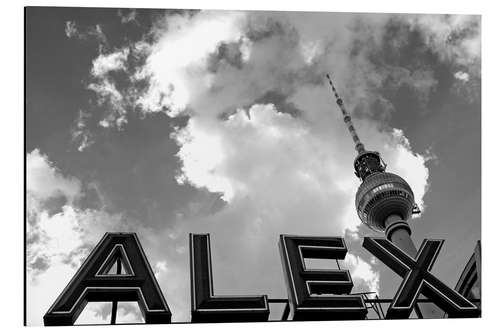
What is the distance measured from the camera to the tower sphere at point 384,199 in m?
60.8

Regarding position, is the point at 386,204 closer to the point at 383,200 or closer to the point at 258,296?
the point at 383,200

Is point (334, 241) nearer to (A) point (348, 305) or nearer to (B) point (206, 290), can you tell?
(A) point (348, 305)

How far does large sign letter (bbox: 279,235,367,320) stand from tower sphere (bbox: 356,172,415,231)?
148ft

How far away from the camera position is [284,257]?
1683 centimetres

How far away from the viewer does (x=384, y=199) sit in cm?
6084

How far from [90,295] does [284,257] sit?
5.89m

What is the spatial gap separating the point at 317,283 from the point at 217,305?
3115 mm

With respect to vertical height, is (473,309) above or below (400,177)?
below

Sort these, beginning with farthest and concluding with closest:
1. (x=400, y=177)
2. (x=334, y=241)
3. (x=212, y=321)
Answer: (x=400, y=177)
(x=334, y=241)
(x=212, y=321)

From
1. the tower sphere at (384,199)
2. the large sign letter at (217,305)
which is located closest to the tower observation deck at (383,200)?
the tower sphere at (384,199)

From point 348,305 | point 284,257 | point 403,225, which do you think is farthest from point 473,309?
point 403,225

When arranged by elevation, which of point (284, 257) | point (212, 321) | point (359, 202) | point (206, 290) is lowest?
point (212, 321)

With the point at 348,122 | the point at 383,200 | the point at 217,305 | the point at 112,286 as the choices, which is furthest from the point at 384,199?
the point at 112,286

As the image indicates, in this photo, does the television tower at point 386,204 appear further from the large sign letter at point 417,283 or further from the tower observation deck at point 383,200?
the large sign letter at point 417,283
